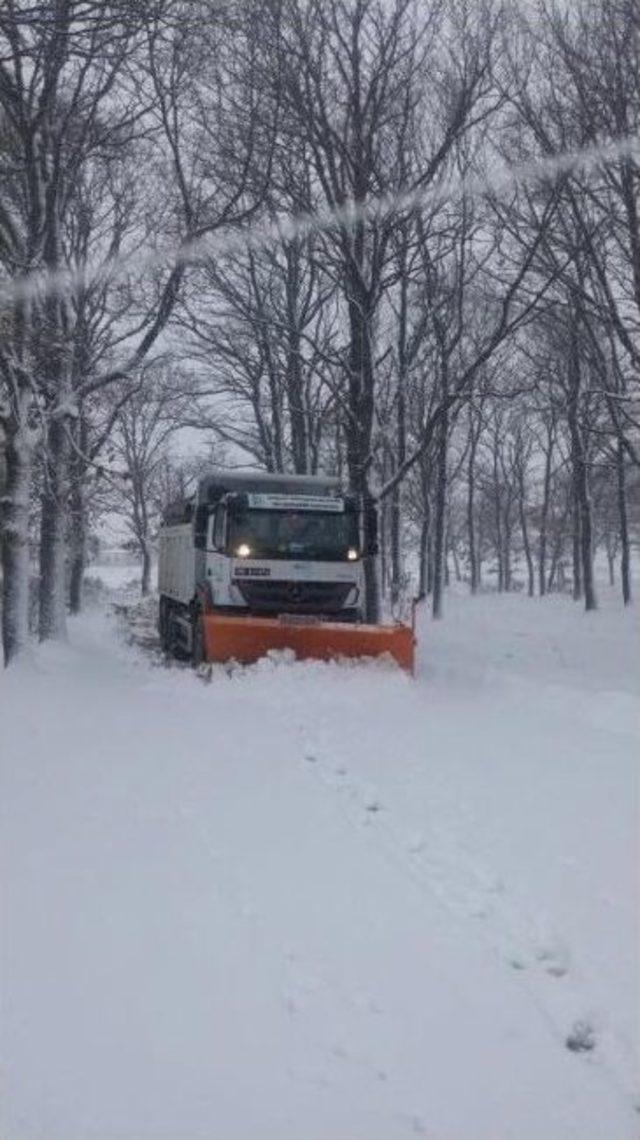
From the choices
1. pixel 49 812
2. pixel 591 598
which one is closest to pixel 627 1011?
pixel 49 812

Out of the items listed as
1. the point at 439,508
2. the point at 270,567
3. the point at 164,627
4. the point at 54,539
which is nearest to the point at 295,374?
the point at 439,508

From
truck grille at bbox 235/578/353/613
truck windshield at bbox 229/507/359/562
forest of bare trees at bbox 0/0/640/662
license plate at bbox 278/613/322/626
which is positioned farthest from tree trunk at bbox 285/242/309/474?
license plate at bbox 278/613/322/626

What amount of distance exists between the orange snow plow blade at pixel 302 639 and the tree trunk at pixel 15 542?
2.65 metres

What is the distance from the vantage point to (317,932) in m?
5.08

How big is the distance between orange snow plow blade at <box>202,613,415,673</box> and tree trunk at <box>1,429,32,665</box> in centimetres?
265

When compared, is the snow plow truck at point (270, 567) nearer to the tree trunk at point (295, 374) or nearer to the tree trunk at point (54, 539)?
the tree trunk at point (54, 539)

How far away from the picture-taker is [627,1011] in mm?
4312

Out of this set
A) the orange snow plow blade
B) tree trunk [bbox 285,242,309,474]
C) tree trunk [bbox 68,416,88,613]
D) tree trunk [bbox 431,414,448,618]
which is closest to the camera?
the orange snow plow blade

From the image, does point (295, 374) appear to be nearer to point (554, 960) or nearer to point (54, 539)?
point (54, 539)

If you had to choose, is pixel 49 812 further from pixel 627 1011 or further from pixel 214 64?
pixel 214 64

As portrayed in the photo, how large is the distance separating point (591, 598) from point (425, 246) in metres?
14.8

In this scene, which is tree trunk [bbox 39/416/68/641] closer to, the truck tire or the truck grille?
the truck tire

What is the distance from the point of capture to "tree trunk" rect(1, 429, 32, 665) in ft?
46.1

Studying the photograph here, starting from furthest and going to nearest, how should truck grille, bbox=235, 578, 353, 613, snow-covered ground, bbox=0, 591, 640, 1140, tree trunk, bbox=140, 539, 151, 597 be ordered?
tree trunk, bbox=140, 539, 151, 597 < truck grille, bbox=235, 578, 353, 613 < snow-covered ground, bbox=0, 591, 640, 1140
